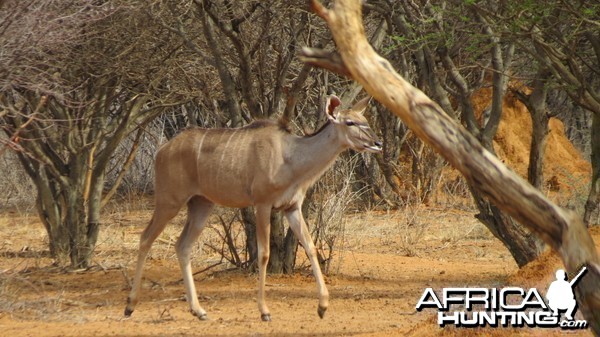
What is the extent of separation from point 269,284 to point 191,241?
1436mm

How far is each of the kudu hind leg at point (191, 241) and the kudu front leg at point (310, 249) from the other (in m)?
0.96

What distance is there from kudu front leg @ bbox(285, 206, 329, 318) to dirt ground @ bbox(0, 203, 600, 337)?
19 cm

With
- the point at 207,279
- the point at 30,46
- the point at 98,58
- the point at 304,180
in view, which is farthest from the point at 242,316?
the point at 98,58

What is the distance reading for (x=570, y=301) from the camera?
18.4 feet

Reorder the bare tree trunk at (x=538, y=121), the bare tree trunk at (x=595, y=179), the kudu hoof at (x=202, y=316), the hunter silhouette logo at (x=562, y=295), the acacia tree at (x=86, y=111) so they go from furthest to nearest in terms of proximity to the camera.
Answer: the acacia tree at (x=86, y=111) → the bare tree trunk at (x=538, y=121) → the bare tree trunk at (x=595, y=179) → the kudu hoof at (x=202, y=316) → the hunter silhouette logo at (x=562, y=295)

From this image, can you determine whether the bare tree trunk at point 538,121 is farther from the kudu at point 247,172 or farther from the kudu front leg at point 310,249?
the kudu front leg at point 310,249

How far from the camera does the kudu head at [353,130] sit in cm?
963

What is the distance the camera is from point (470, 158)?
549 centimetres

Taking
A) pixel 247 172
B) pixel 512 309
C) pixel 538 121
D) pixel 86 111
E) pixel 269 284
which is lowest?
pixel 512 309

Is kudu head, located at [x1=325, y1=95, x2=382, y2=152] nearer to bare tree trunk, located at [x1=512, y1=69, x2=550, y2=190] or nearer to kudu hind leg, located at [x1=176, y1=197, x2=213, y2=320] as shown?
kudu hind leg, located at [x1=176, y1=197, x2=213, y2=320]

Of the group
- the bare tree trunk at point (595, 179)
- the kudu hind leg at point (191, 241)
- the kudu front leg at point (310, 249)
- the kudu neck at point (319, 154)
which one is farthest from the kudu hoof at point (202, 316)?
the bare tree trunk at point (595, 179)

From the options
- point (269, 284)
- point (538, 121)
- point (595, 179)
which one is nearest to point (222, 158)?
point (269, 284)

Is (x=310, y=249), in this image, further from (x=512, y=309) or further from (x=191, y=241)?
(x=512, y=309)

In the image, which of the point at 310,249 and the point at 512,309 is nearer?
the point at 512,309
